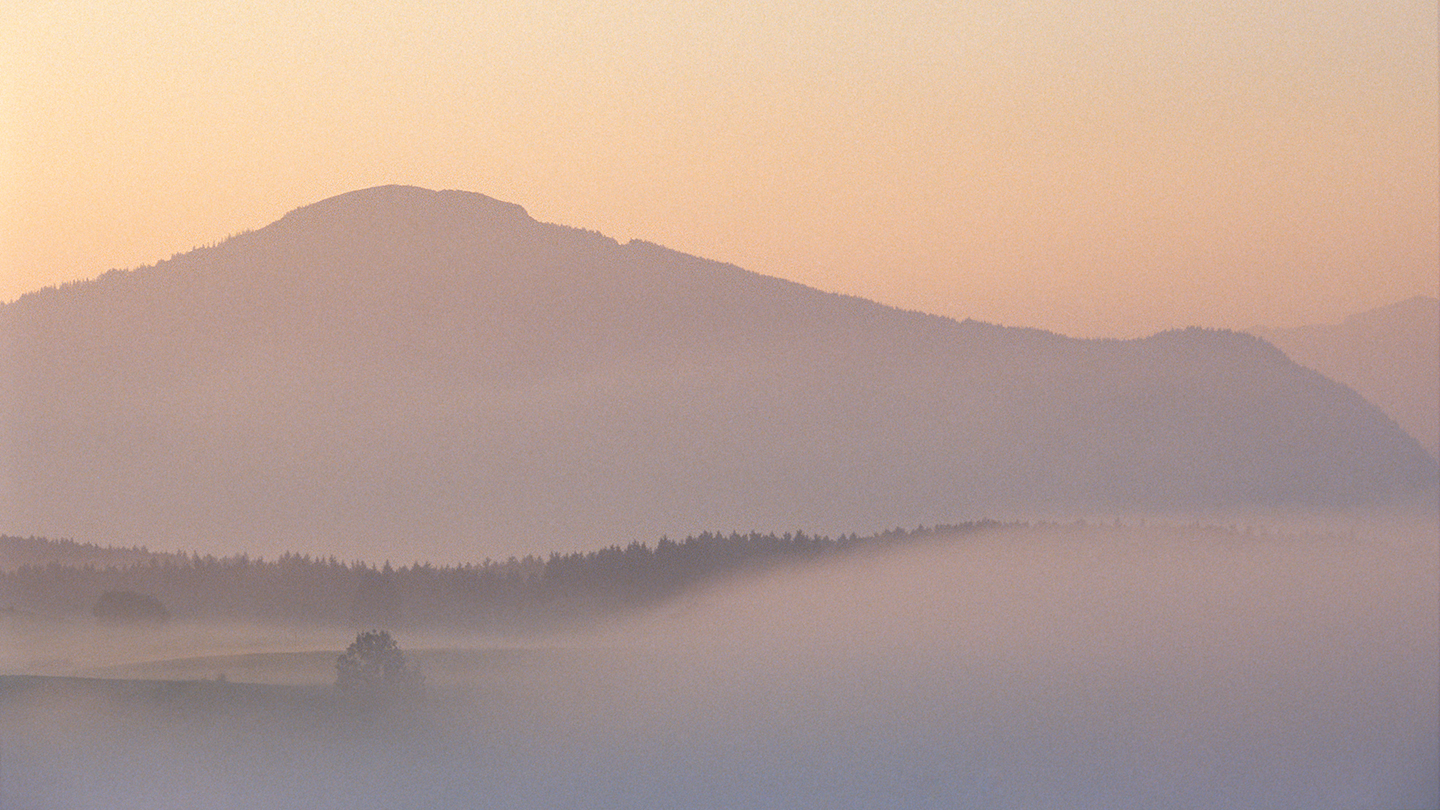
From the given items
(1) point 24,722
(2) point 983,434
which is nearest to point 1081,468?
(2) point 983,434

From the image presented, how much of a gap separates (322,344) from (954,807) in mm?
3253

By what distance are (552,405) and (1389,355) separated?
3481mm

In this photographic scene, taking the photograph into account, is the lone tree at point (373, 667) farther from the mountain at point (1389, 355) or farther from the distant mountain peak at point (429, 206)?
the mountain at point (1389, 355)

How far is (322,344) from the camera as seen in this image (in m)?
8.14

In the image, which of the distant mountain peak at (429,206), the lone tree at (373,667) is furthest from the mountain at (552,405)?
the lone tree at (373,667)

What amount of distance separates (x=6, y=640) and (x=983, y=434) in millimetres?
4241

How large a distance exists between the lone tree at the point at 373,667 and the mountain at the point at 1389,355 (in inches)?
151

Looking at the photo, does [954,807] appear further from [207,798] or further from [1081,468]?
[207,798]

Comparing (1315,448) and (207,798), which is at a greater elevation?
(1315,448)

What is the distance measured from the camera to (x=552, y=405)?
26.5 ft

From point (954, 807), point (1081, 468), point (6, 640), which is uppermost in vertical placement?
point (1081, 468)

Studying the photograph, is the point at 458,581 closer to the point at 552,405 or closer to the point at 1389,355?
the point at 552,405

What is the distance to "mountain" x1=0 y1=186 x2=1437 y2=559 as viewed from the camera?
8000 mm

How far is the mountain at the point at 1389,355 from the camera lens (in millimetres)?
7941
